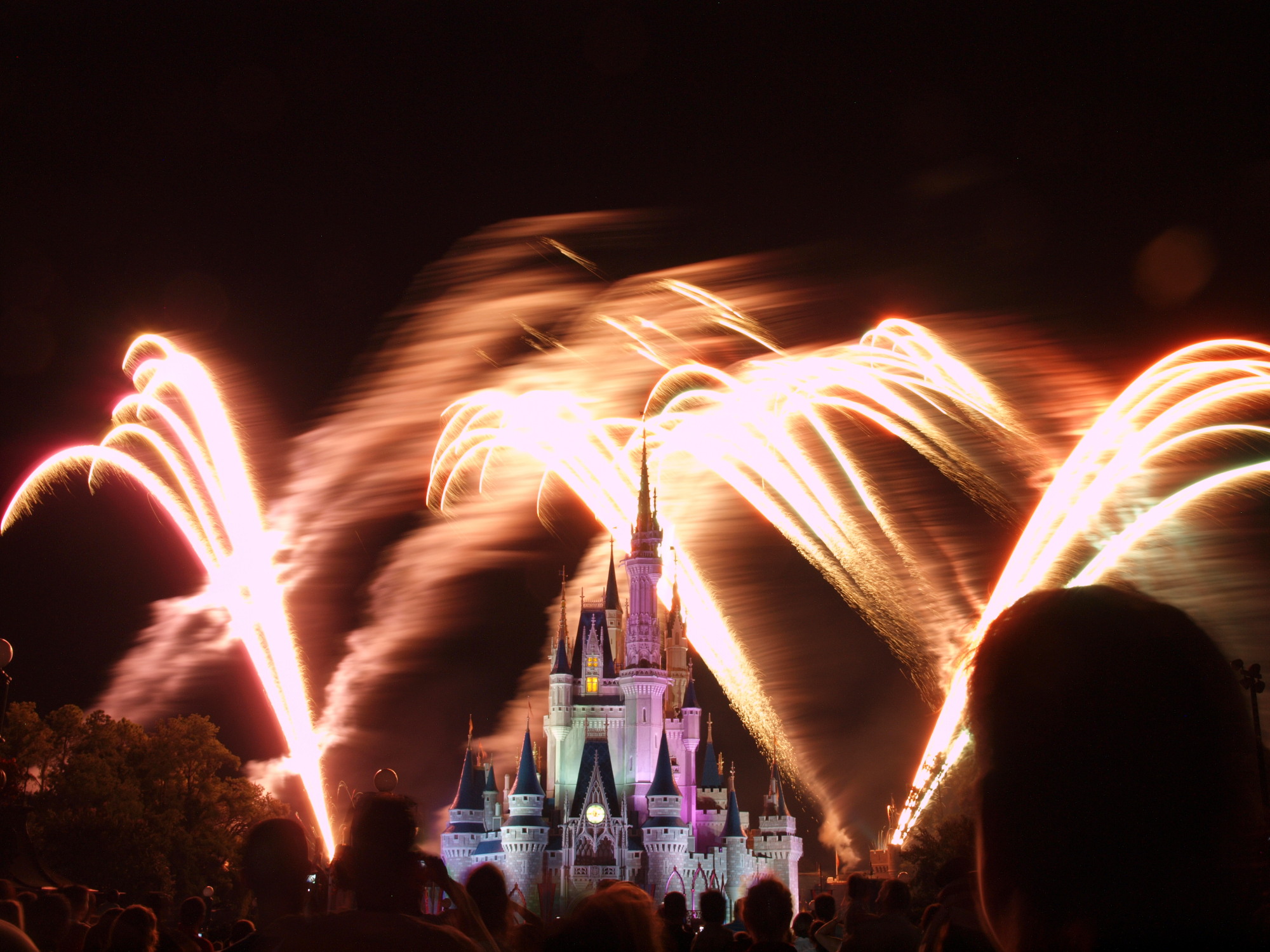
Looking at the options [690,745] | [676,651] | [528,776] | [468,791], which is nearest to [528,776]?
[528,776]

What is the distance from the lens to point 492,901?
26.5ft

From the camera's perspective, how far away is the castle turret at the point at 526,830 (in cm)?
8844

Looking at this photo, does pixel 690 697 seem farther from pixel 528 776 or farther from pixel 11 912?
pixel 11 912

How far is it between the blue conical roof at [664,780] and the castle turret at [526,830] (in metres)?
8.78

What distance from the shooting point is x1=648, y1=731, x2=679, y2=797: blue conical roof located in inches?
3506

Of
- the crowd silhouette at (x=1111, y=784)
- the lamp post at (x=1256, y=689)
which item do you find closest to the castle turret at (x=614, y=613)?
the lamp post at (x=1256, y=689)

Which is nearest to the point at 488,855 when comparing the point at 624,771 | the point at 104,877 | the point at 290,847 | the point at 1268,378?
the point at 624,771

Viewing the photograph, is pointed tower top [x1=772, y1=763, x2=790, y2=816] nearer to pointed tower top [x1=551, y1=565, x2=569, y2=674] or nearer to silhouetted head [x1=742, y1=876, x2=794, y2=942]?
pointed tower top [x1=551, y1=565, x2=569, y2=674]

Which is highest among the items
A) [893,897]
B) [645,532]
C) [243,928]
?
[645,532]

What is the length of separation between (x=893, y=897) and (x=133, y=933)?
6143mm

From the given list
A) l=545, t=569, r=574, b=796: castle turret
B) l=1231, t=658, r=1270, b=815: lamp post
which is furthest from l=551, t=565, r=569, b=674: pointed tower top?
l=1231, t=658, r=1270, b=815: lamp post

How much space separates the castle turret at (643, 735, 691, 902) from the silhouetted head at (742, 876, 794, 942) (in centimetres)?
8131

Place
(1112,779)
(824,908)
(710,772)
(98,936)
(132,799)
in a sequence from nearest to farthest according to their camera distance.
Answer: (1112,779), (98,936), (824,908), (132,799), (710,772)

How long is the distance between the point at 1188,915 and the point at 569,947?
8.26 ft
